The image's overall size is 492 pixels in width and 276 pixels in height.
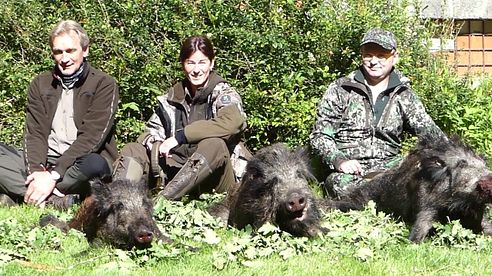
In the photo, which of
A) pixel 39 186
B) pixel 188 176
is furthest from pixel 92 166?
pixel 188 176

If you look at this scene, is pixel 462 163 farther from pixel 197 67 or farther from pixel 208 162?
pixel 197 67

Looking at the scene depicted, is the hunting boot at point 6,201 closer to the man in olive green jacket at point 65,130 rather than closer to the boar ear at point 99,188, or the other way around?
the man in olive green jacket at point 65,130

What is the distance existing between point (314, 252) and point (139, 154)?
3.25m

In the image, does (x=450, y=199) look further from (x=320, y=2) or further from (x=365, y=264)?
(x=320, y=2)

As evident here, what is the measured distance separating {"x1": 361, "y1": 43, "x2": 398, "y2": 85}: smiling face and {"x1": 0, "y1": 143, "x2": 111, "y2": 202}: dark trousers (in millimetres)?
2810

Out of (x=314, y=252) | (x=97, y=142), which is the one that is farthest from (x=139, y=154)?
(x=314, y=252)

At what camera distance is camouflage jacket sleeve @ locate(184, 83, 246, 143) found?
27.3 ft

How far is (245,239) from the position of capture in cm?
601

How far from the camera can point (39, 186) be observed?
27.1ft

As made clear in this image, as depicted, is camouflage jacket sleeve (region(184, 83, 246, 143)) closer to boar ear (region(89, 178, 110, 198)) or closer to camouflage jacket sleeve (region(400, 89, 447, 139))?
camouflage jacket sleeve (region(400, 89, 447, 139))

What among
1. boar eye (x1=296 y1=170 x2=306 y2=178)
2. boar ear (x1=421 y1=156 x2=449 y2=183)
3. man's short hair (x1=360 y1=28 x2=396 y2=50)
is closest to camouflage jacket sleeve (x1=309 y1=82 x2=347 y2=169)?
man's short hair (x1=360 y1=28 x2=396 y2=50)

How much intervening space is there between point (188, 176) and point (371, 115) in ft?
6.55

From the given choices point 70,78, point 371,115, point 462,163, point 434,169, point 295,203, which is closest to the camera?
point 295,203

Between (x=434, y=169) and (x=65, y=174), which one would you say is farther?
(x=65, y=174)
